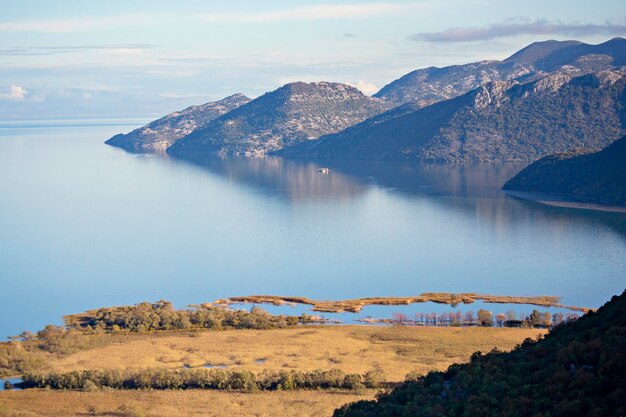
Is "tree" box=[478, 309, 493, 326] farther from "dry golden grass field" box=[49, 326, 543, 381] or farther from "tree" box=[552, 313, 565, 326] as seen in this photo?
"tree" box=[552, 313, 565, 326]

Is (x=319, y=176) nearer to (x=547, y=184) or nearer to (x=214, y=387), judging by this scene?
(x=547, y=184)

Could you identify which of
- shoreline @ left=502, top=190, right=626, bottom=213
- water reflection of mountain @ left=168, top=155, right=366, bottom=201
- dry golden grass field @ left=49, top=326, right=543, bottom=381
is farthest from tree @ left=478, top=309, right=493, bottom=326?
water reflection of mountain @ left=168, top=155, right=366, bottom=201

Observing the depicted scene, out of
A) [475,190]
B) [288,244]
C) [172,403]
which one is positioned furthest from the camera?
[475,190]

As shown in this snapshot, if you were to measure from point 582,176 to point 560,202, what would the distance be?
1354cm

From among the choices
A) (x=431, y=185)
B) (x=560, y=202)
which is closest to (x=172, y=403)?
(x=560, y=202)

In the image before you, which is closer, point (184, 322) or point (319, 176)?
point (184, 322)

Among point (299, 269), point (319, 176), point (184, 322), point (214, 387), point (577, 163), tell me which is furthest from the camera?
point (319, 176)

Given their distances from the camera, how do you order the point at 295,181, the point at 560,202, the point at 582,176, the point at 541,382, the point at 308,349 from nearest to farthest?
the point at 541,382
the point at 308,349
the point at 560,202
the point at 582,176
the point at 295,181

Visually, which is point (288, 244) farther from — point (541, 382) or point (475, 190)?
point (541, 382)

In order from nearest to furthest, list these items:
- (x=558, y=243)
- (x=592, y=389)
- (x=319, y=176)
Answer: (x=592, y=389) < (x=558, y=243) < (x=319, y=176)

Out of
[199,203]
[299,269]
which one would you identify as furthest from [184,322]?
[199,203]

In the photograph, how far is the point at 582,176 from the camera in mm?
132875

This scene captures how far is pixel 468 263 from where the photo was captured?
3226 inches

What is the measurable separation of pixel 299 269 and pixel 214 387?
114ft
